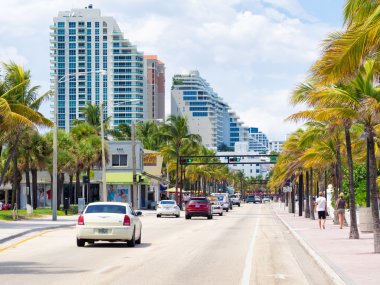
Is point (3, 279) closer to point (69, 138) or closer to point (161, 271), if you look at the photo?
point (161, 271)

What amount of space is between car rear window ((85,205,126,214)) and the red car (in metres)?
31.8

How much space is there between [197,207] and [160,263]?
39060 millimetres

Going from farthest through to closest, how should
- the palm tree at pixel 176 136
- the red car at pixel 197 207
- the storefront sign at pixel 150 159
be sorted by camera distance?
1. the storefront sign at pixel 150 159
2. the palm tree at pixel 176 136
3. the red car at pixel 197 207

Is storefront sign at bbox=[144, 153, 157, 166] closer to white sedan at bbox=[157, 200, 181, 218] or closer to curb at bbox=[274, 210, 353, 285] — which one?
white sedan at bbox=[157, 200, 181, 218]

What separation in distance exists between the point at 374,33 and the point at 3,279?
27.7 feet

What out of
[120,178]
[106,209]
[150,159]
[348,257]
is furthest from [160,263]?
[150,159]

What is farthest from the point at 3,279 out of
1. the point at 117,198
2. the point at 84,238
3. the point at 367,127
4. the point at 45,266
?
the point at 117,198

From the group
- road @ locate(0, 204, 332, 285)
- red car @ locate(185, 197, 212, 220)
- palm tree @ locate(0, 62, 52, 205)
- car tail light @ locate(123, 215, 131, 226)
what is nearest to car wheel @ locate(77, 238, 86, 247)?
road @ locate(0, 204, 332, 285)

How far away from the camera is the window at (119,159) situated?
93188mm

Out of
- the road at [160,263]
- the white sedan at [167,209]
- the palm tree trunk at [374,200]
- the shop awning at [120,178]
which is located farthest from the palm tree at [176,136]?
the palm tree trunk at [374,200]

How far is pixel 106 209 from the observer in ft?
87.7

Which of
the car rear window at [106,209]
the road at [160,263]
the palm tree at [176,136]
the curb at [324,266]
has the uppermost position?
the palm tree at [176,136]

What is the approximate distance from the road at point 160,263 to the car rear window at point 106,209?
1128 mm

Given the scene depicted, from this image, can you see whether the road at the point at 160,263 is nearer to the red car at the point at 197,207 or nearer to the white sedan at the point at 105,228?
the white sedan at the point at 105,228
